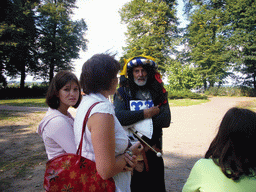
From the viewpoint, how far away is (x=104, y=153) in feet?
3.45

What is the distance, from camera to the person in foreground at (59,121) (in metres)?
1.51

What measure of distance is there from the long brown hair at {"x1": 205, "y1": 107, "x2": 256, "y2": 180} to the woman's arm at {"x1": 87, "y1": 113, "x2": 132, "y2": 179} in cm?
69

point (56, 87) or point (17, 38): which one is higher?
point (17, 38)

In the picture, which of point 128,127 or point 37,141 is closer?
point 128,127

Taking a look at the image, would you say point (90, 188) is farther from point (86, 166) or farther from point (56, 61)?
point (56, 61)

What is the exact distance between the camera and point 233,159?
1170mm

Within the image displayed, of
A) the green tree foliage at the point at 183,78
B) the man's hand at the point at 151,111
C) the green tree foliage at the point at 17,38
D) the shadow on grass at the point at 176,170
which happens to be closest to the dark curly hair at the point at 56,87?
the man's hand at the point at 151,111

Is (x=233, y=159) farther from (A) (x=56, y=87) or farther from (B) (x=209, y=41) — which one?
(B) (x=209, y=41)

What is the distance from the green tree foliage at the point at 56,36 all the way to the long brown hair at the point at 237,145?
29201 millimetres

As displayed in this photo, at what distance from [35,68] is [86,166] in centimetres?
3227

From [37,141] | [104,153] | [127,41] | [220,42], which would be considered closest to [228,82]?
[220,42]

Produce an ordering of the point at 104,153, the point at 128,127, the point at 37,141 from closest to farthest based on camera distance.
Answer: the point at 104,153 → the point at 128,127 → the point at 37,141

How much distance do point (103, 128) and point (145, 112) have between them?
1.08 metres

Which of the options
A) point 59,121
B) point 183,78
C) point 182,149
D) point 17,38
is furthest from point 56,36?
point 59,121
